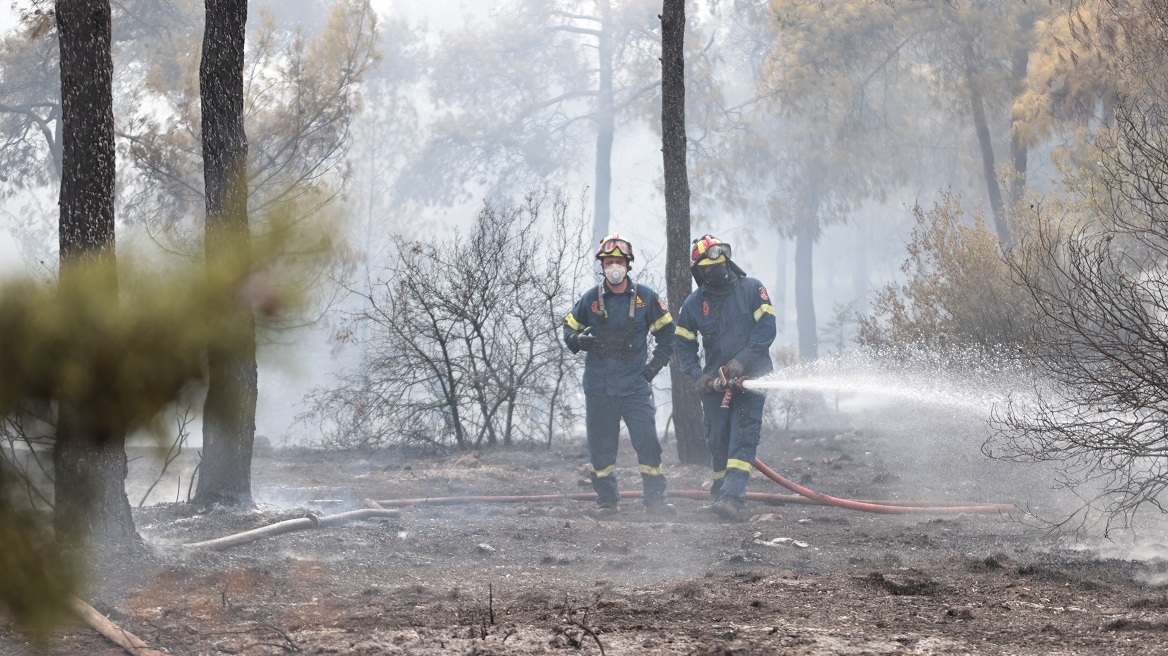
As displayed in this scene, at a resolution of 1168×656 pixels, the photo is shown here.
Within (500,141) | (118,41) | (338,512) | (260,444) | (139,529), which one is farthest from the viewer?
(500,141)

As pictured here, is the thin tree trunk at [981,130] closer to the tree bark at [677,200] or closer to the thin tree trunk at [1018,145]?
the thin tree trunk at [1018,145]

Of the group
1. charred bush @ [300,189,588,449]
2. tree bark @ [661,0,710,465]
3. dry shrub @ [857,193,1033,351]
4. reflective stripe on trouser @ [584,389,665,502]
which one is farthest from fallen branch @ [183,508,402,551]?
dry shrub @ [857,193,1033,351]

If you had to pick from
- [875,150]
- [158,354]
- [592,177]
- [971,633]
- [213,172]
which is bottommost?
[971,633]

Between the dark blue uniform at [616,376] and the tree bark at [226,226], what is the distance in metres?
2.29

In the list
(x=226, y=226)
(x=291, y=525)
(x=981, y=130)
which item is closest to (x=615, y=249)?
(x=226, y=226)

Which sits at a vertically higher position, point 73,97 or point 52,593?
point 73,97

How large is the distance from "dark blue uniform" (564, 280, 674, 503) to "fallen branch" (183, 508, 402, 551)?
1514 mm

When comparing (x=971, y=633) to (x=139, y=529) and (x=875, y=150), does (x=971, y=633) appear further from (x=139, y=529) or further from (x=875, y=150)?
(x=875, y=150)

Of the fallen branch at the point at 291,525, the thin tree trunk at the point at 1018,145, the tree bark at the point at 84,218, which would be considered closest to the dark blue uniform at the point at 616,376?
the fallen branch at the point at 291,525

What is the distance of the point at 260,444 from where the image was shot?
14.4m

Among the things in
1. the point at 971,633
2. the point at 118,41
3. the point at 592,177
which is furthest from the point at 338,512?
the point at 592,177

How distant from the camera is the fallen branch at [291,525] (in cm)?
609

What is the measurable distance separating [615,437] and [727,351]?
3.35 feet

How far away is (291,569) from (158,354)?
2.41 meters
